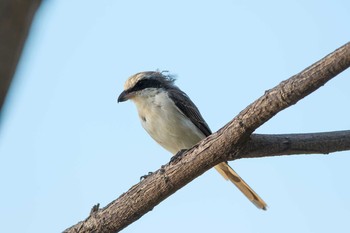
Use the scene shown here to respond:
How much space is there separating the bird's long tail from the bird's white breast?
1.54 feet

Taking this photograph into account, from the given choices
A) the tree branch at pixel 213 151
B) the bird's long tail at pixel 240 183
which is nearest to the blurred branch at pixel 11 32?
the tree branch at pixel 213 151

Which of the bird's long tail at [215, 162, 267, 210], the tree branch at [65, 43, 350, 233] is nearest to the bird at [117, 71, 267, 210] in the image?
the bird's long tail at [215, 162, 267, 210]

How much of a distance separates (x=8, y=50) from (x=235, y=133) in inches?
116

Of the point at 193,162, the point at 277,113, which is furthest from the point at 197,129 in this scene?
the point at 277,113

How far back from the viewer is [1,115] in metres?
1.15

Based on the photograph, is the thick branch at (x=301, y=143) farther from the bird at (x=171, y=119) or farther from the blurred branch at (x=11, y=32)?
the blurred branch at (x=11, y=32)

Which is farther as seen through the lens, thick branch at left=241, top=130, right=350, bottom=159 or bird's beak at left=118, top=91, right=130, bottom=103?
bird's beak at left=118, top=91, right=130, bottom=103

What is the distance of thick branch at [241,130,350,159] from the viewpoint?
421 centimetres

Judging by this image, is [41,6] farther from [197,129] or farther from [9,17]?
[197,129]

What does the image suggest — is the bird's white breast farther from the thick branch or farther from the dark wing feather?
the thick branch

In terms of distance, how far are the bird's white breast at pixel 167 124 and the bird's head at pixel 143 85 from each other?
18 centimetres

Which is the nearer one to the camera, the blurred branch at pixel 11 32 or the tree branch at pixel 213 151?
the blurred branch at pixel 11 32

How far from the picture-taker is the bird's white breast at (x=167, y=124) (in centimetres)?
663

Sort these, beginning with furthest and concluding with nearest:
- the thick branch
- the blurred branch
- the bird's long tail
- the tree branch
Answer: the bird's long tail < the thick branch < the tree branch < the blurred branch
